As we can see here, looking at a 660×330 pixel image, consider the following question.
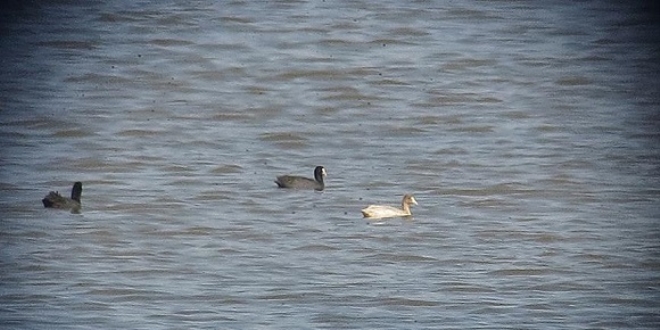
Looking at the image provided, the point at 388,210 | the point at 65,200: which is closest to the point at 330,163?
the point at 388,210

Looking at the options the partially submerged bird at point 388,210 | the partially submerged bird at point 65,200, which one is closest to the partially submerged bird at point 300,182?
the partially submerged bird at point 388,210

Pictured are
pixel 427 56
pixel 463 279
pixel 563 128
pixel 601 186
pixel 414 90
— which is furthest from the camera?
pixel 427 56

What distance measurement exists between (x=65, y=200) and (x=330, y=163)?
6.37 ft

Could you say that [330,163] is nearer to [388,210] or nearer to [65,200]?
[388,210]

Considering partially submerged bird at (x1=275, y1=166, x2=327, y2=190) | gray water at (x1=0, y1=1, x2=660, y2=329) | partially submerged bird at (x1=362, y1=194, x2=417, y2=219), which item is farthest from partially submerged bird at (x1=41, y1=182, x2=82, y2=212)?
partially submerged bird at (x1=362, y1=194, x2=417, y2=219)

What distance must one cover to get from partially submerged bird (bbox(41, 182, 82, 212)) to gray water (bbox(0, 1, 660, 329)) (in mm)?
A: 80

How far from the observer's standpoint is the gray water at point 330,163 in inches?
242

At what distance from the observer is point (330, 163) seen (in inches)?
365

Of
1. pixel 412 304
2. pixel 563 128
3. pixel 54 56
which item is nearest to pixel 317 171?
pixel 563 128

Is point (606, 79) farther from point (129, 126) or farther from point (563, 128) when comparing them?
point (129, 126)

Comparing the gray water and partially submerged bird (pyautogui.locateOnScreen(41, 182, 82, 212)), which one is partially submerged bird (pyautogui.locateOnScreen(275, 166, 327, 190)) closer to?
the gray water

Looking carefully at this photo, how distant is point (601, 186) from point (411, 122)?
191cm

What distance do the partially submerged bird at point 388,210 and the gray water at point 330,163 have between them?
10 cm

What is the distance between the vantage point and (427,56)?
1205 cm
